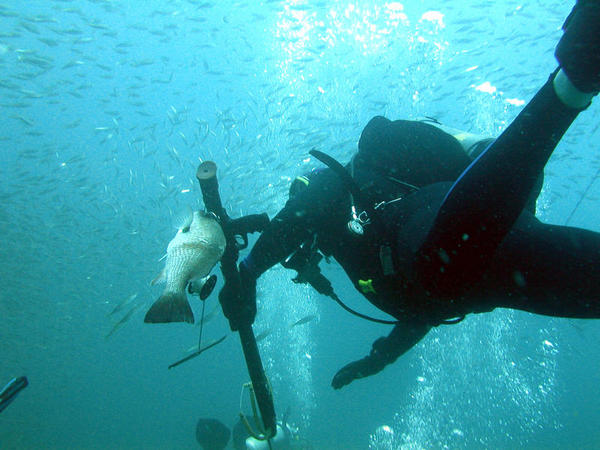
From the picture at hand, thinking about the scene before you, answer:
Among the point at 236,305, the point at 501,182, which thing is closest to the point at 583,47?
the point at 501,182

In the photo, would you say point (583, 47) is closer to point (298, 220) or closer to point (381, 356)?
point (298, 220)

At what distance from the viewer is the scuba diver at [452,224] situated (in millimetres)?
1021

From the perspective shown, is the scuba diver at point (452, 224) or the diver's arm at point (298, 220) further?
the diver's arm at point (298, 220)

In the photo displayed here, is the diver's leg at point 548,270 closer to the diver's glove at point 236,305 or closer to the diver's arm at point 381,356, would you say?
the diver's glove at point 236,305

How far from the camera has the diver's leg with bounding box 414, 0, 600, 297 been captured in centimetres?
96

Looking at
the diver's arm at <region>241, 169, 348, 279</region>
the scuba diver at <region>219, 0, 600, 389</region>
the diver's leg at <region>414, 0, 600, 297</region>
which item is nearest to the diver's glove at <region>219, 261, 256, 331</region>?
the scuba diver at <region>219, 0, 600, 389</region>

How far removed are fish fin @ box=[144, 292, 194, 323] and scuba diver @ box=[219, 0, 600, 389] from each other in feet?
2.26

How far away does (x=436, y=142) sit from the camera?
1.84 meters

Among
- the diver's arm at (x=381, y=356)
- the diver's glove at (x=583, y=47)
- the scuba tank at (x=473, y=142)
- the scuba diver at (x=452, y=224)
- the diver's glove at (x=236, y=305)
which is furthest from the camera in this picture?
the diver's arm at (x=381, y=356)

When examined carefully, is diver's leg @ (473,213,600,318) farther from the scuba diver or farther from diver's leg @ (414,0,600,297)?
diver's leg @ (414,0,600,297)

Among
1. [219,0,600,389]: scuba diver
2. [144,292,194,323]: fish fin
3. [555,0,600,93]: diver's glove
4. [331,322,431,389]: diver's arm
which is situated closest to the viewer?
[555,0,600,93]: diver's glove

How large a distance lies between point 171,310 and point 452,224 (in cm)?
102

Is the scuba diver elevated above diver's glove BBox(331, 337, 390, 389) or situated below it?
above

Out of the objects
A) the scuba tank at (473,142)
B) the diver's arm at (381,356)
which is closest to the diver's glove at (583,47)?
the scuba tank at (473,142)
